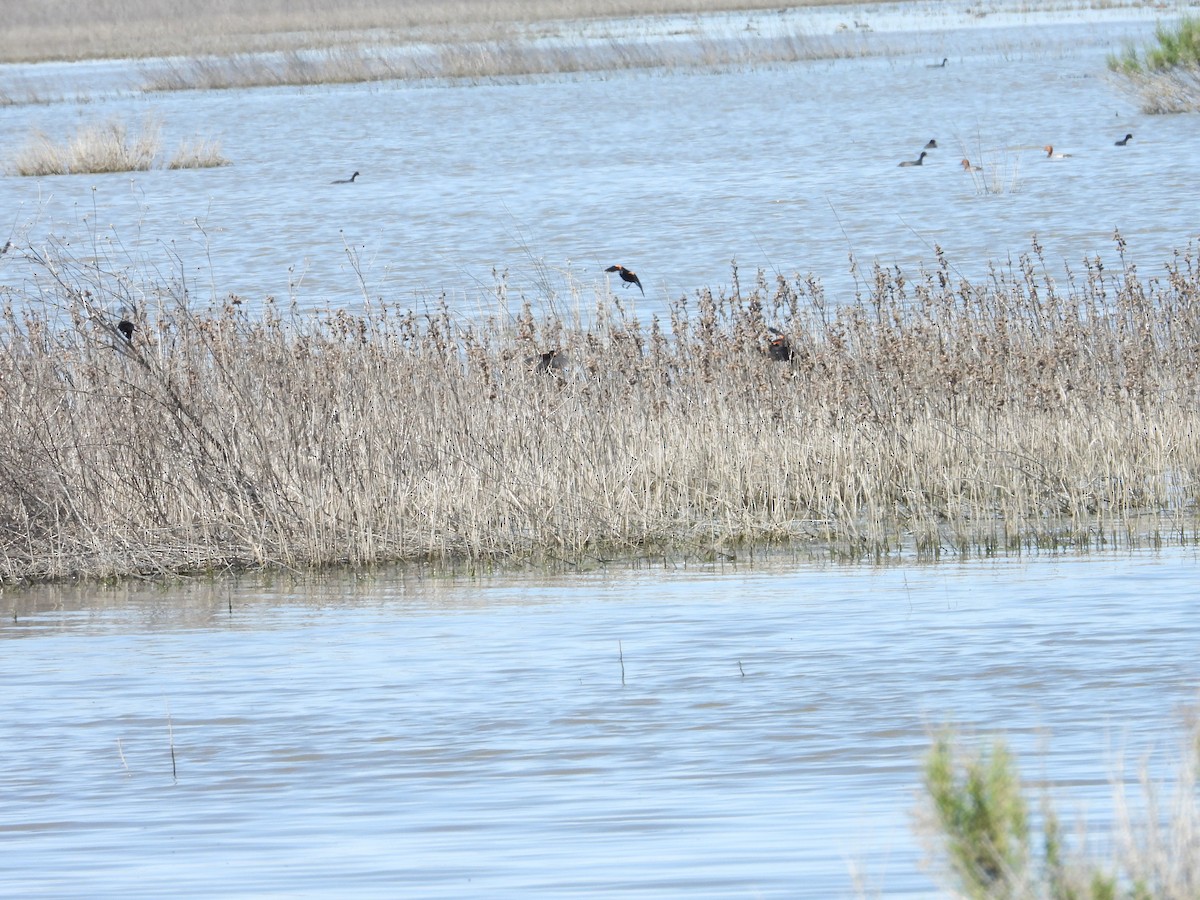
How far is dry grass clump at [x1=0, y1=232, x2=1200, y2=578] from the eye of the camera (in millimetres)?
8281

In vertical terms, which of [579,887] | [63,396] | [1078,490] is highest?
[63,396]

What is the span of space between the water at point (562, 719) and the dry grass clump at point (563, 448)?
0.40m

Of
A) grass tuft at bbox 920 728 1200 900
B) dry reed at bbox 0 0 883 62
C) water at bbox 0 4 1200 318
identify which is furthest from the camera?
dry reed at bbox 0 0 883 62

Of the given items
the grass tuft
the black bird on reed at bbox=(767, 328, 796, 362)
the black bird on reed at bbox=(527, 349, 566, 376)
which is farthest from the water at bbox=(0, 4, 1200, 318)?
the grass tuft

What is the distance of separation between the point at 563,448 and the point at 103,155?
22.4m

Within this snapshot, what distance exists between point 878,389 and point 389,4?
64.7 meters

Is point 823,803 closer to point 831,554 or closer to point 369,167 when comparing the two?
point 831,554

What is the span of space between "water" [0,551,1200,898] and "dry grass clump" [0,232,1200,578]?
400mm

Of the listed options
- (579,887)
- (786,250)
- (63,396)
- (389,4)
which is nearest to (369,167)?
(786,250)

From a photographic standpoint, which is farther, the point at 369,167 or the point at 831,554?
the point at 369,167

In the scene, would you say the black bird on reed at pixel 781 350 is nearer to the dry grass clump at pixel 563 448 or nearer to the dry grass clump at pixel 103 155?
the dry grass clump at pixel 563 448

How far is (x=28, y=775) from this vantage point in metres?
5.24

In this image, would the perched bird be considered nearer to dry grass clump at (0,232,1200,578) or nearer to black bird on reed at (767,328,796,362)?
dry grass clump at (0,232,1200,578)

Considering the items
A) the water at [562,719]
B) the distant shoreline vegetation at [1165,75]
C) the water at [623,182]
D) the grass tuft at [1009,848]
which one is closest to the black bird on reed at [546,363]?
the water at [623,182]
